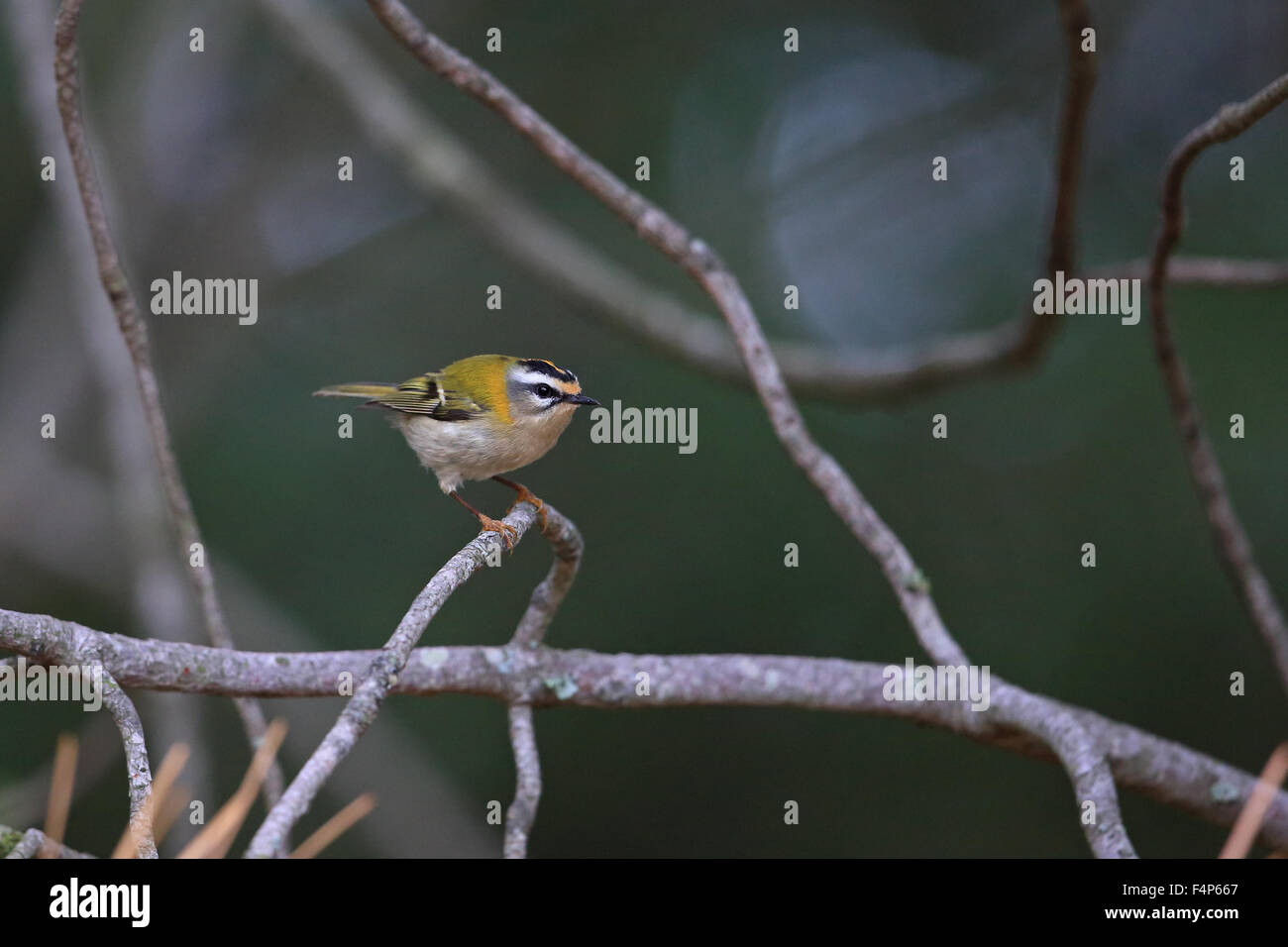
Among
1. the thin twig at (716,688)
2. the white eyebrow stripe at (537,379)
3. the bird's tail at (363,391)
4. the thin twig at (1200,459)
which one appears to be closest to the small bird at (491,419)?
the white eyebrow stripe at (537,379)

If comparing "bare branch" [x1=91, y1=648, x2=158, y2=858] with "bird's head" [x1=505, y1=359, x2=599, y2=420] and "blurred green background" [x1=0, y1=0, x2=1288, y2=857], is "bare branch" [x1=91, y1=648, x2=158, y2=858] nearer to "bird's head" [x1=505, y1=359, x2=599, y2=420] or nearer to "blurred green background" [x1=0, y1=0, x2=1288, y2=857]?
"bird's head" [x1=505, y1=359, x2=599, y2=420]

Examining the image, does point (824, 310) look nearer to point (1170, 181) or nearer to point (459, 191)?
point (459, 191)

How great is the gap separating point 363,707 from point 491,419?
194 centimetres

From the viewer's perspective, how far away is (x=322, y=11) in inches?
237

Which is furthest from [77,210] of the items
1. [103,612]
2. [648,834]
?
[648,834]

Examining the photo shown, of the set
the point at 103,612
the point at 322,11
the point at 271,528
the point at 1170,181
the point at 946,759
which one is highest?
the point at 322,11

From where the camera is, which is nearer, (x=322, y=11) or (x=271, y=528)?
(x=322, y=11)

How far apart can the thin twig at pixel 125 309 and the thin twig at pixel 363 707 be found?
0.82 m

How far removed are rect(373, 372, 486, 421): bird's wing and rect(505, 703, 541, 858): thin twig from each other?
123cm

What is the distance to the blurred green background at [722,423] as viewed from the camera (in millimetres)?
5996

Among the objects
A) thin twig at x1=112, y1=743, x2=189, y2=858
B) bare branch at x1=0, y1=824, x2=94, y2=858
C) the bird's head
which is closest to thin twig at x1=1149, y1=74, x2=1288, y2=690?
the bird's head

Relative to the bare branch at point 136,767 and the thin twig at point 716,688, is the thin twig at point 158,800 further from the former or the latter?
the thin twig at point 716,688

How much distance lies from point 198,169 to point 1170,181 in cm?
587

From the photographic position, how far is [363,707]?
4.84ft
